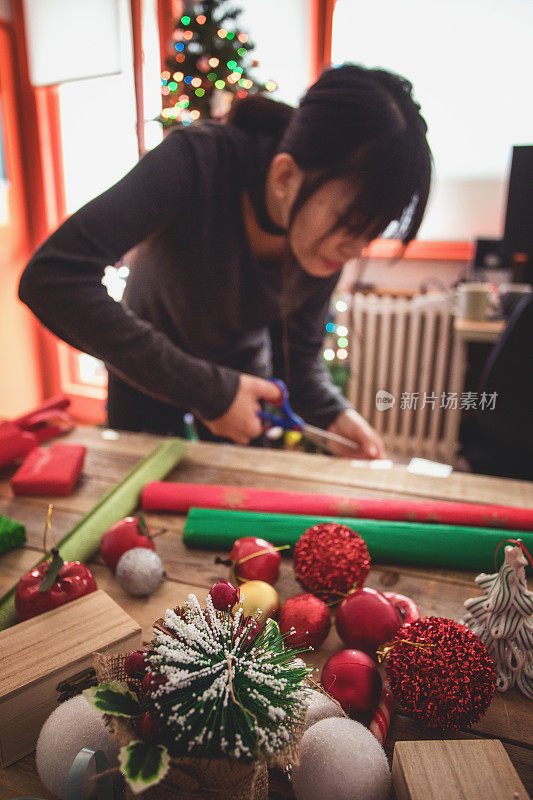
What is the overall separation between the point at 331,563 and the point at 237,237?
681 millimetres

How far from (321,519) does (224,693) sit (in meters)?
0.39

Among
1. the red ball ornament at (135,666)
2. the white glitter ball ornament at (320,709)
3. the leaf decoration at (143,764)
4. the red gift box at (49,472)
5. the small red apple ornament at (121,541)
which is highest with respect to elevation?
the leaf decoration at (143,764)

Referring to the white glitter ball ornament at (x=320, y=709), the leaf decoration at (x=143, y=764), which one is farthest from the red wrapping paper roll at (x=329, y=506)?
the leaf decoration at (x=143, y=764)

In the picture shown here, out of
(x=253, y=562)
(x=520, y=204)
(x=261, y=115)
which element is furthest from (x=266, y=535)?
(x=520, y=204)

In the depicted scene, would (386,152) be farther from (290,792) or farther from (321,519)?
(290,792)

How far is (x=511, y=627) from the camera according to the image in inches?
19.4

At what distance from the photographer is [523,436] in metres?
0.99

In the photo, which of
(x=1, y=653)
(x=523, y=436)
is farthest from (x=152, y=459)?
(x=523, y=436)

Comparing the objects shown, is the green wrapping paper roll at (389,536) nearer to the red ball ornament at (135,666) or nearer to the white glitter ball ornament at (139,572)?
the white glitter ball ornament at (139,572)

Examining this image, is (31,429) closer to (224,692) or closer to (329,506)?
(329,506)

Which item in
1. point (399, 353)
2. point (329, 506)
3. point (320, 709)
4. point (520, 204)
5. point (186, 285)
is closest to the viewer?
point (320, 709)

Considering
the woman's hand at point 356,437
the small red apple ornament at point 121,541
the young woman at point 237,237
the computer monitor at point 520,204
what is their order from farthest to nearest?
the computer monitor at point 520,204, the woman's hand at point 356,437, the young woman at point 237,237, the small red apple ornament at point 121,541

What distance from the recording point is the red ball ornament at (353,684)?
450 millimetres

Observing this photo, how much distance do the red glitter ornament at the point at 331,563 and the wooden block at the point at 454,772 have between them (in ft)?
0.63
